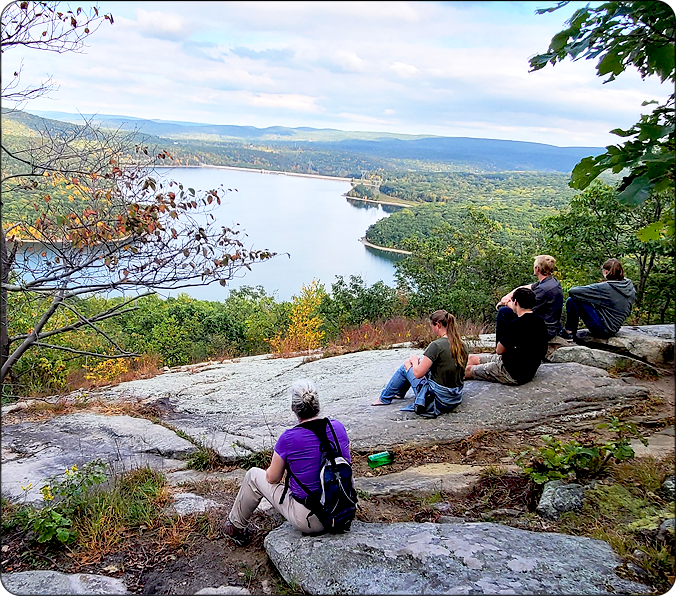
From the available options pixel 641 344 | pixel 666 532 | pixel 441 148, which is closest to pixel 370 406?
pixel 666 532

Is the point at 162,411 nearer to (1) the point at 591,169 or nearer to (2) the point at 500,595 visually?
(2) the point at 500,595

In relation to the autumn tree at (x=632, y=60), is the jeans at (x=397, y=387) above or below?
below

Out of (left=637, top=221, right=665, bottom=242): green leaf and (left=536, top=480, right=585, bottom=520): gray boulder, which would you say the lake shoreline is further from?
(left=637, top=221, right=665, bottom=242): green leaf

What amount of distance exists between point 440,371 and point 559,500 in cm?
186

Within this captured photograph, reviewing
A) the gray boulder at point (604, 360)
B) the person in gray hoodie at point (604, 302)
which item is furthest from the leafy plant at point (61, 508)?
the person in gray hoodie at point (604, 302)

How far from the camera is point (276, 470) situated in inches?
122

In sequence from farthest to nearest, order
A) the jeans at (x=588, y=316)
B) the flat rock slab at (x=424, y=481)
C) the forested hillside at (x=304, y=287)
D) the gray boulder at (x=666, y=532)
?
1. the jeans at (x=588, y=316)
2. the forested hillside at (x=304, y=287)
3. the flat rock slab at (x=424, y=481)
4. the gray boulder at (x=666, y=532)

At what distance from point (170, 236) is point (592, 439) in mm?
4111

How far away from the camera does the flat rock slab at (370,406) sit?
5145mm

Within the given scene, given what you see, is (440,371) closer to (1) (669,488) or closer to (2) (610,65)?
(1) (669,488)

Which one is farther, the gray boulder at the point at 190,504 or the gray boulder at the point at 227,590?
the gray boulder at the point at 190,504

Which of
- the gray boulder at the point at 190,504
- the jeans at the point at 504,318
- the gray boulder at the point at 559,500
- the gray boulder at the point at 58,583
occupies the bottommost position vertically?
the gray boulder at the point at 190,504

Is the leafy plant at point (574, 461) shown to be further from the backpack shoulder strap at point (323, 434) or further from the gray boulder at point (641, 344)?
the gray boulder at point (641, 344)

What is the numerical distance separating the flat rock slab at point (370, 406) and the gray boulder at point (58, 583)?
2.05m
